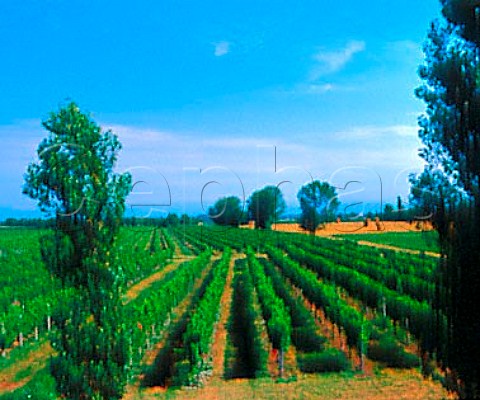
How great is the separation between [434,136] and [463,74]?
77 centimetres

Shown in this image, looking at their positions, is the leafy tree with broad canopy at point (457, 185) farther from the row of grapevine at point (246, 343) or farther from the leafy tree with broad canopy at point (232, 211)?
the leafy tree with broad canopy at point (232, 211)

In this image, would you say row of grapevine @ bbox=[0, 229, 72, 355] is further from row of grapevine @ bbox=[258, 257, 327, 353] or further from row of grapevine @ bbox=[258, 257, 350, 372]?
row of grapevine @ bbox=[258, 257, 327, 353]

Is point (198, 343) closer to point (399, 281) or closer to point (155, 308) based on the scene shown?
point (155, 308)

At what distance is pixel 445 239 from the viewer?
5.93 m

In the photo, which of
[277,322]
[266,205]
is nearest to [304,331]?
[277,322]

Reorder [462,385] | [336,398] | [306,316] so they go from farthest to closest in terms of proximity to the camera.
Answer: [306,316] → [336,398] → [462,385]

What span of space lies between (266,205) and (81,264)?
80592mm

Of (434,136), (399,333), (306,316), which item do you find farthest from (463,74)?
(306,316)

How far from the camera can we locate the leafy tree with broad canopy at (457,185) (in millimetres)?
5711

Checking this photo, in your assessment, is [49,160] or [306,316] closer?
[49,160]

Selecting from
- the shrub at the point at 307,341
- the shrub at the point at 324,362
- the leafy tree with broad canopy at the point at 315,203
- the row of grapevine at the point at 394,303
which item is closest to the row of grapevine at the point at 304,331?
the shrub at the point at 307,341

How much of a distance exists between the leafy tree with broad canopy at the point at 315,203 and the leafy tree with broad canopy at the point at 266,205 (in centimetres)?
1950

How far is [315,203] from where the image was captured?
63750mm

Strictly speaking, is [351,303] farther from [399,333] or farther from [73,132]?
[73,132]
